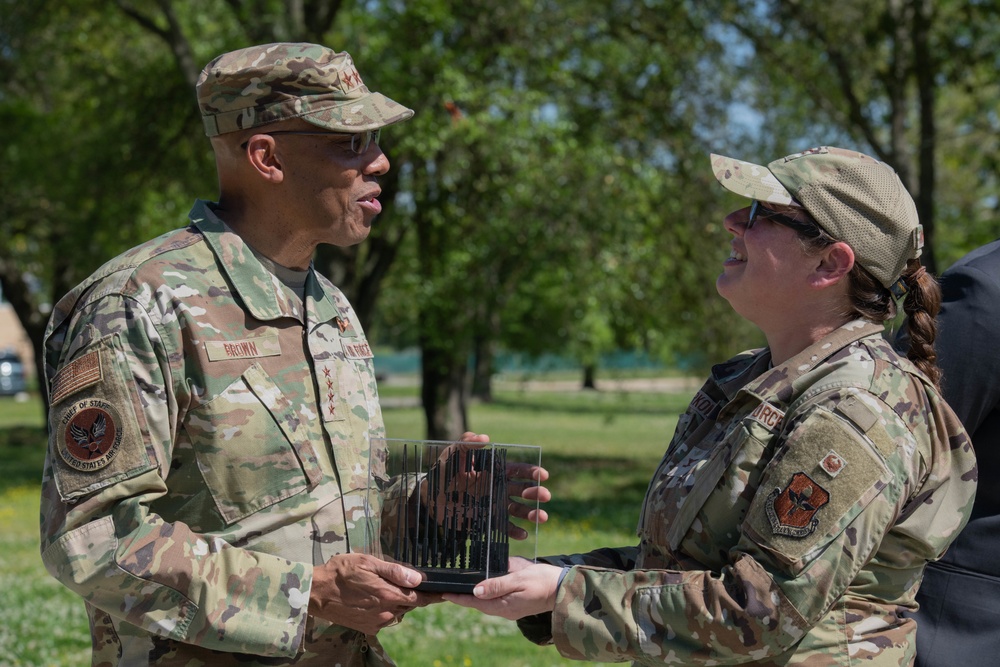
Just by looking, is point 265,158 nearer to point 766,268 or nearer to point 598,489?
point 766,268

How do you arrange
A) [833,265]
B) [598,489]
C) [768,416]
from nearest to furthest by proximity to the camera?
[768,416] < [833,265] < [598,489]

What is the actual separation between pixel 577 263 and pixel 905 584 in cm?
1170

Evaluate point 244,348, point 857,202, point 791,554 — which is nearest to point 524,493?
point 791,554

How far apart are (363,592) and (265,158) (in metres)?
1.07

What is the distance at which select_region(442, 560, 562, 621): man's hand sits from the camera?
216cm

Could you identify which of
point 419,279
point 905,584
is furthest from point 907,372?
point 419,279

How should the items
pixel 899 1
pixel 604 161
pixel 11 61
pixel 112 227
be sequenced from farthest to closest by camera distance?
1. pixel 11 61
2. pixel 112 227
3. pixel 604 161
4. pixel 899 1

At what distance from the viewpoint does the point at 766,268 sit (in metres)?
2.30

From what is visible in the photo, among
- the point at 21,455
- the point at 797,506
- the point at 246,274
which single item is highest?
the point at 246,274

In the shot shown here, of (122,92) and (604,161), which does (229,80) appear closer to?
(604,161)

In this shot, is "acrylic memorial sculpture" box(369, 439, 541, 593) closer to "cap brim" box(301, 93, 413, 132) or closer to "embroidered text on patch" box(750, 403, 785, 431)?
"embroidered text on patch" box(750, 403, 785, 431)

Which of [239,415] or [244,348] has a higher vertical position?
[244,348]

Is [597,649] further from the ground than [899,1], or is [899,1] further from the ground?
[899,1]

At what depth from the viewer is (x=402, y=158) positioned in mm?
12766
